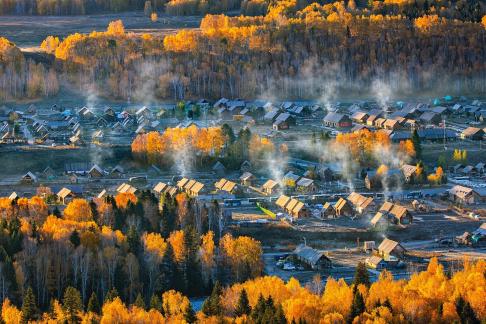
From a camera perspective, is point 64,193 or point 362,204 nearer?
point 362,204

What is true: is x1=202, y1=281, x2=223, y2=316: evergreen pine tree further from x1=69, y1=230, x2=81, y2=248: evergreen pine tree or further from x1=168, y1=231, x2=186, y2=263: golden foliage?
x1=69, y1=230, x2=81, y2=248: evergreen pine tree

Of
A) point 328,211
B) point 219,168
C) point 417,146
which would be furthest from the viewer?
point 417,146

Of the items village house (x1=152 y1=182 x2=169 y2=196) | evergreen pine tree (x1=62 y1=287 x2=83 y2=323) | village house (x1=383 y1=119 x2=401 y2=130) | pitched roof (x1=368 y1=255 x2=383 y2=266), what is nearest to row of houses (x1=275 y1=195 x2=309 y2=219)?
village house (x1=152 y1=182 x2=169 y2=196)

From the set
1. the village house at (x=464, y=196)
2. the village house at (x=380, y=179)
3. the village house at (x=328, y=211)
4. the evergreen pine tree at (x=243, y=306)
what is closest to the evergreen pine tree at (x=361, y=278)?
the evergreen pine tree at (x=243, y=306)

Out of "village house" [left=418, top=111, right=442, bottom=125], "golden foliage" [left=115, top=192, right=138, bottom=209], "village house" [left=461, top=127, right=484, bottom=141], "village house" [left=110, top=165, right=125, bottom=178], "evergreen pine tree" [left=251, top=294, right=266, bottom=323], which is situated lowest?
"village house" [left=418, top=111, right=442, bottom=125]

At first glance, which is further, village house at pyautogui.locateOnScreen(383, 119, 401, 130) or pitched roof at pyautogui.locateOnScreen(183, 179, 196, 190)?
village house at pyautogui.locateOnScreen(383, 119, 401, 130)

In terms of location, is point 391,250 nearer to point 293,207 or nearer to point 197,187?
point 293,207

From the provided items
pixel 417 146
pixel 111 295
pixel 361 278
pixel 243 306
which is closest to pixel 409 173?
pixel 417 146

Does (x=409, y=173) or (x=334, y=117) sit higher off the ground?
(x=409, y=173)
